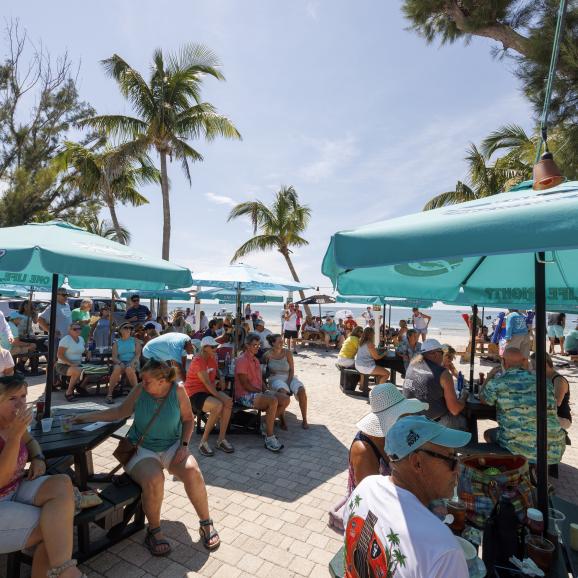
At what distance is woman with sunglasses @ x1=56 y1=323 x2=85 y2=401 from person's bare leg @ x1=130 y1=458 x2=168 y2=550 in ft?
16.8

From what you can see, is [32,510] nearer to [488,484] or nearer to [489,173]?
[488,484]

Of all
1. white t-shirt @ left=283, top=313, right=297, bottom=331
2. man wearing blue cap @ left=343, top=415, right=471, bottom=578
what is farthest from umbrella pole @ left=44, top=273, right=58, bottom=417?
white t-shirt @ left=283, top=313, right=297, bottom=331

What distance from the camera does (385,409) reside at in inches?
95.3

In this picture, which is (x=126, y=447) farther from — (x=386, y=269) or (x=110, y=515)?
(x=386, y=269)

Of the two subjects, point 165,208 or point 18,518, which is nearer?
point 18,518

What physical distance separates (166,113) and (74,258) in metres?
14.1

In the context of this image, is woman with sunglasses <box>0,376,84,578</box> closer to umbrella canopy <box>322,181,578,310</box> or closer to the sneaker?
umbrella canopy <box>322,181,578,310</box>

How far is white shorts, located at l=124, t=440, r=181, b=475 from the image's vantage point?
2932 millimetres

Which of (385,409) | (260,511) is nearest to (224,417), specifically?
(260,511)

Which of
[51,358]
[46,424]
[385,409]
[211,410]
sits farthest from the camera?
[211,410]

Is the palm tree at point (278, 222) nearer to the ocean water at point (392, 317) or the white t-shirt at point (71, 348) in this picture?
the ocean water at point (392, 317)

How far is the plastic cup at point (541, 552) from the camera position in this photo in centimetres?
165

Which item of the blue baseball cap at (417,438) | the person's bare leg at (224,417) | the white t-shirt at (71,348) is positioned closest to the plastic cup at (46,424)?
the person's bare leg at (224,417)

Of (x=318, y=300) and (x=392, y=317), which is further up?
(x=318, y=300)
